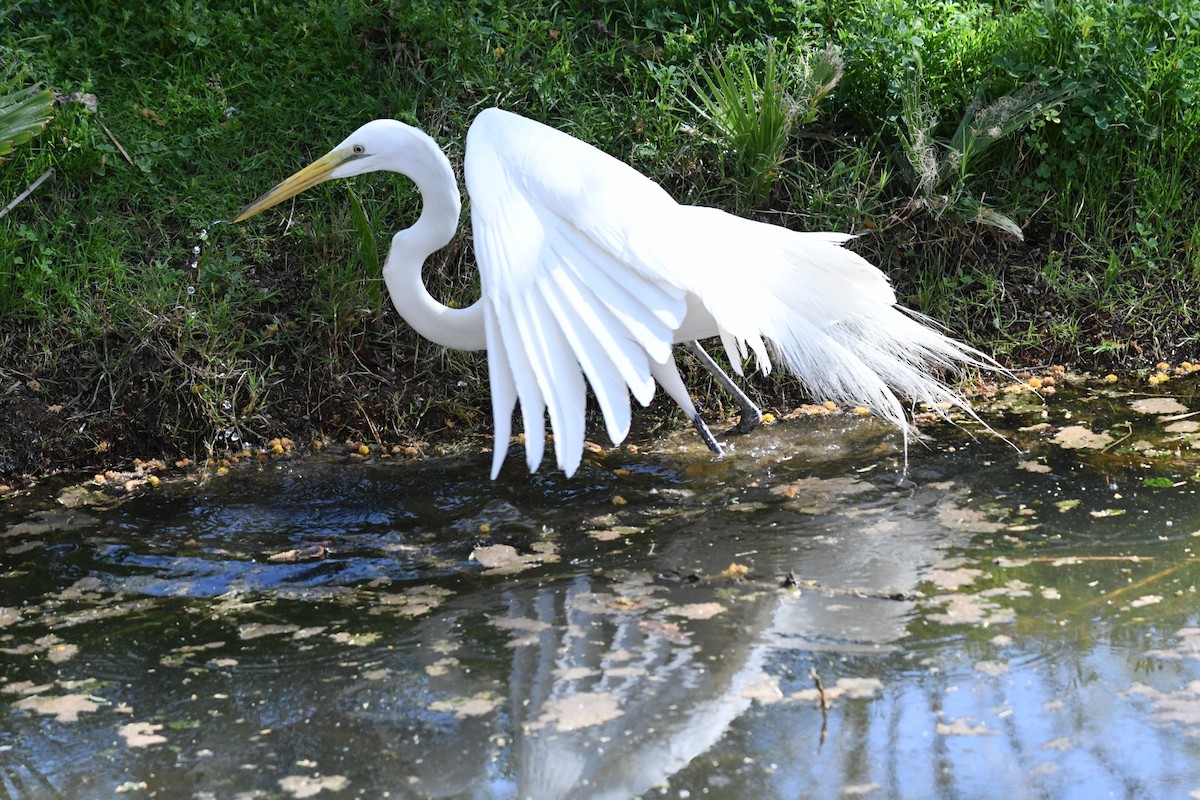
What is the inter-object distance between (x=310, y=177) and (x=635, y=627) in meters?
1.91

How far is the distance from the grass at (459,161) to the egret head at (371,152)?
2.01 ft

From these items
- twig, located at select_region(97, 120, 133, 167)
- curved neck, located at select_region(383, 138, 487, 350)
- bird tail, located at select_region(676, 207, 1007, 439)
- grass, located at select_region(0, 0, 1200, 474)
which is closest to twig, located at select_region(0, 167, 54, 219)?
grass, located at select_region(0, 0, 1200, 474)

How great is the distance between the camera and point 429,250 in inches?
156

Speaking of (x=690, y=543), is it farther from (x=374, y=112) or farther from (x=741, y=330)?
(x=374, y=112)

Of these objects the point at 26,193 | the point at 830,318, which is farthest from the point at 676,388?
the point at 26,193

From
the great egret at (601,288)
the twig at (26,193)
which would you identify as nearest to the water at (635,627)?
the great egret at (601,288)

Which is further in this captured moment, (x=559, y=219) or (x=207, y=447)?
(x=207, y=447)

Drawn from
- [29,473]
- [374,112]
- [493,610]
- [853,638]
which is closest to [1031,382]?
[853,638]

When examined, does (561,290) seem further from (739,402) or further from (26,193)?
(26,193)

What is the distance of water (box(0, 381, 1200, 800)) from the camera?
251cm

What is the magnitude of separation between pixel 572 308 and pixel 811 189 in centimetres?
253

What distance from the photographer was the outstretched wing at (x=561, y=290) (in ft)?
8.95

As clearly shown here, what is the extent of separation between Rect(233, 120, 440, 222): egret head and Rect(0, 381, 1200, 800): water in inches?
41.5

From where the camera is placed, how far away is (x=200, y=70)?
18.7ft
